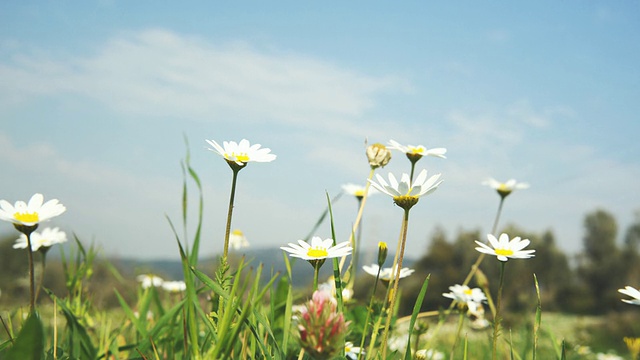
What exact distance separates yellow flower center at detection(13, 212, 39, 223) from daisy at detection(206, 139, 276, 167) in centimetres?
56

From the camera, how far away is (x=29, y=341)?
1.19m

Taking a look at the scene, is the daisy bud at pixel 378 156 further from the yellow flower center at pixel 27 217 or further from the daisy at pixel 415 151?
the yellow flower center at pixel 27 217

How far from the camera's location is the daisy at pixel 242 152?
158 centimetres

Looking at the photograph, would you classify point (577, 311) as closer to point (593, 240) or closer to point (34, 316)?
point (593, 240)

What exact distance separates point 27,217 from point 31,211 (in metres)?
0.08

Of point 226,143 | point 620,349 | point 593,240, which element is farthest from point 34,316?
point 593,240

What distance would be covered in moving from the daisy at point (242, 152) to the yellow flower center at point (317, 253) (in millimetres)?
315

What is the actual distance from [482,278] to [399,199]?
103 centimetres

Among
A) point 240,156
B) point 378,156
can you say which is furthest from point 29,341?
point 378,156

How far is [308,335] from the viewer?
40.1 inches

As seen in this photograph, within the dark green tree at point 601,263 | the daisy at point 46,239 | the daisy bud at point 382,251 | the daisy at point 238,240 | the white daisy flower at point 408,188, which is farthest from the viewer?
the dark green tree at point 601,263

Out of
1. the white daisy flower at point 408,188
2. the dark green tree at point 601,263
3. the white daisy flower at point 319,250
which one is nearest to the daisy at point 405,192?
the white daisy flower at point 408,188

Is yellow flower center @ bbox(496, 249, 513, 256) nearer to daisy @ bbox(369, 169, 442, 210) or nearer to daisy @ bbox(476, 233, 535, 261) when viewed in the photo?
daisy @ bbox(476, 233, 535, 261)

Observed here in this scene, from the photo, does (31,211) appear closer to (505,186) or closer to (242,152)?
(242,152)
